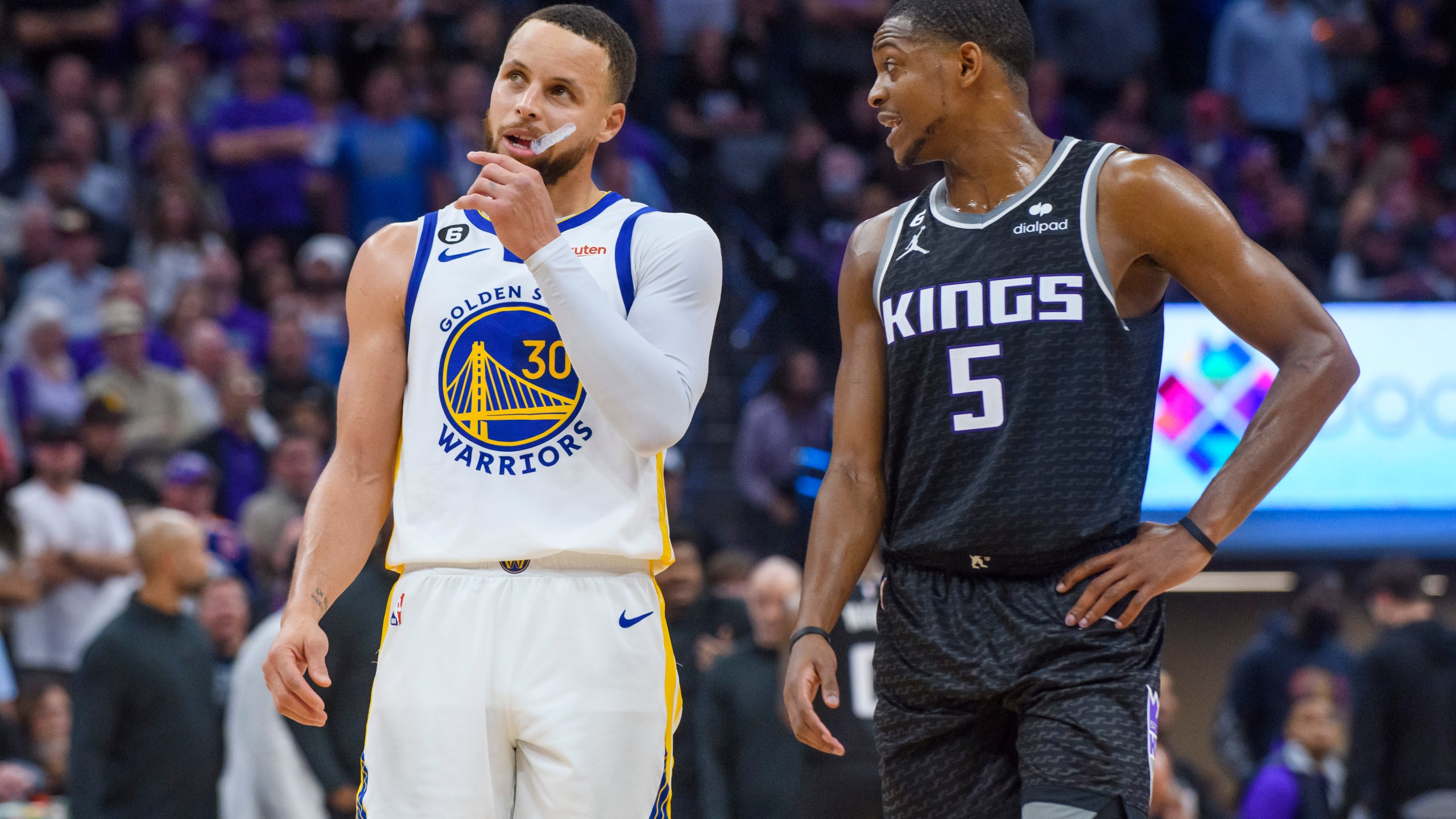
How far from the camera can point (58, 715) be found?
888cm

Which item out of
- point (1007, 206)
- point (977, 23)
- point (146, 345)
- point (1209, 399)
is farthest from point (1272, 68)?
point (1007, 206)

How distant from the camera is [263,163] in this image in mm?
13344

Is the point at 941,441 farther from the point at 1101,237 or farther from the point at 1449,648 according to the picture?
the point at 1449,648

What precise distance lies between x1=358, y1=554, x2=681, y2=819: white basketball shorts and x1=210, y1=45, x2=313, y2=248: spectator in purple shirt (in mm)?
10113

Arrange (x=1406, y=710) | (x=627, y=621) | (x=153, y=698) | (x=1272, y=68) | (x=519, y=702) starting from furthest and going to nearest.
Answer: (x=1272, y=68) < (x=1406, y=710) < (x=153, y=698) < (x=627, y=621) < (x=519, y=702)

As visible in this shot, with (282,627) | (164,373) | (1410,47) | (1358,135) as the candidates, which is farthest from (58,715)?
(1410,47)

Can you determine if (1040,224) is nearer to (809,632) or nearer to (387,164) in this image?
(809,632)

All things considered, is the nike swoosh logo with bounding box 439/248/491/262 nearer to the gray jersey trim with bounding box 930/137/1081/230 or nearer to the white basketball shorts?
the white basketball shorts

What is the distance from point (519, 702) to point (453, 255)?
3.41 feet

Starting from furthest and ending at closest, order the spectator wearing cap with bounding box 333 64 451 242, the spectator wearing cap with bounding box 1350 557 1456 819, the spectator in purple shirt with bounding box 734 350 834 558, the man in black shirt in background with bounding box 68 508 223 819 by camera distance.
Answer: the spectator wearing cap with bounding box 333 64 451 242 → the spectator in purple shirt with bounding box 734 350 834 558 → the spectator wearing cap with bounding box 1350 557 1456 819 → the man in black shirt in background with bounding box 68 508 223 819

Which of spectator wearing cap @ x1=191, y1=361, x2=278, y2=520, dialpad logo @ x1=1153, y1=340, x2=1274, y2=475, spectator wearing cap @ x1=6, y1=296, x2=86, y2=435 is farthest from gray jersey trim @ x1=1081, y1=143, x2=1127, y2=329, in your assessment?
spectator wearing cap @ x1=6, y1=296, x2=86, y2=435

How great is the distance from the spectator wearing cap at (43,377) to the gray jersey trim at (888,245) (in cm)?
783

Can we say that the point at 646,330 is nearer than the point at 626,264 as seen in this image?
Yes

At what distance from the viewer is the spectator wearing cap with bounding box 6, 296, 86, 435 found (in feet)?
35.9
